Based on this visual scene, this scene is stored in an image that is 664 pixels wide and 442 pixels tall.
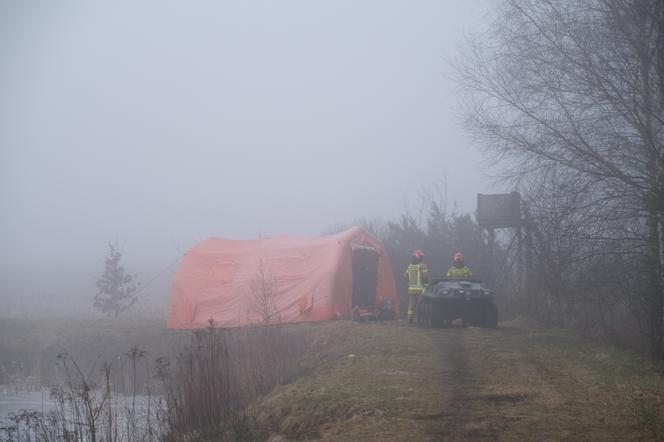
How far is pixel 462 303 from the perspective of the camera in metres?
18.3

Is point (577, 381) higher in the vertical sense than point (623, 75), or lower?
lower

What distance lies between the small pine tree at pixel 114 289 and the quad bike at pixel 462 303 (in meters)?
19.9

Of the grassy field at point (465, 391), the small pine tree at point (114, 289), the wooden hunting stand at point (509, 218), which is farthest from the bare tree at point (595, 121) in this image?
the small pine tree at point (114, 289)

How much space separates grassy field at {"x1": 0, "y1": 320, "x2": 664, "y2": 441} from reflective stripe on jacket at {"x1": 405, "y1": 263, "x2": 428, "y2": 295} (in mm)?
3055

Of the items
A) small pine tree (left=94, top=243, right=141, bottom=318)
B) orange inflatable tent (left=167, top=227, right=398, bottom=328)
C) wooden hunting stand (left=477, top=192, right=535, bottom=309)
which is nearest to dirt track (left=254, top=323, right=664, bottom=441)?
orange inflatable tent (left=167, top=227, right=398, bottom=328)

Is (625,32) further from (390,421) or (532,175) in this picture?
(390,421)

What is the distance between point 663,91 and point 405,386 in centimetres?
708

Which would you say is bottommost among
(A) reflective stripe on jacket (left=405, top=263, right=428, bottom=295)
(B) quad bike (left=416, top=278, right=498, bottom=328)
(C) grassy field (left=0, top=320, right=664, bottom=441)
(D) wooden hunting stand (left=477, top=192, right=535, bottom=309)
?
(C) grassy field (left=0, top=320, right=664, bottom=441)

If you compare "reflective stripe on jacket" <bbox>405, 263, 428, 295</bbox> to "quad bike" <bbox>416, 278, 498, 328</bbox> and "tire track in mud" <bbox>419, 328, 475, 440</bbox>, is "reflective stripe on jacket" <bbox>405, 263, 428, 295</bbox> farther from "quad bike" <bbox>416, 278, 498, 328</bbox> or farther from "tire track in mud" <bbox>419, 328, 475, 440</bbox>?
"tire track in mud" <bbox>419, 328, 475, 440</bbox>

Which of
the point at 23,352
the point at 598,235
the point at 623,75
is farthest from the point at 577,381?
the point at 23,352

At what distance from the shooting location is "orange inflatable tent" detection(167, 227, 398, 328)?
2302 centimetres

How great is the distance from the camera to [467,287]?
1828cm

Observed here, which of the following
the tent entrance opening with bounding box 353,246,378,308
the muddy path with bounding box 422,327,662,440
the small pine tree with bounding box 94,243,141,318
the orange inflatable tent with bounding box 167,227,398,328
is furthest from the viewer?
the small pine tree with bounding box 94,243,141,318

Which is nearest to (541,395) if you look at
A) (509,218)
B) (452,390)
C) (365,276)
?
(452,390)
